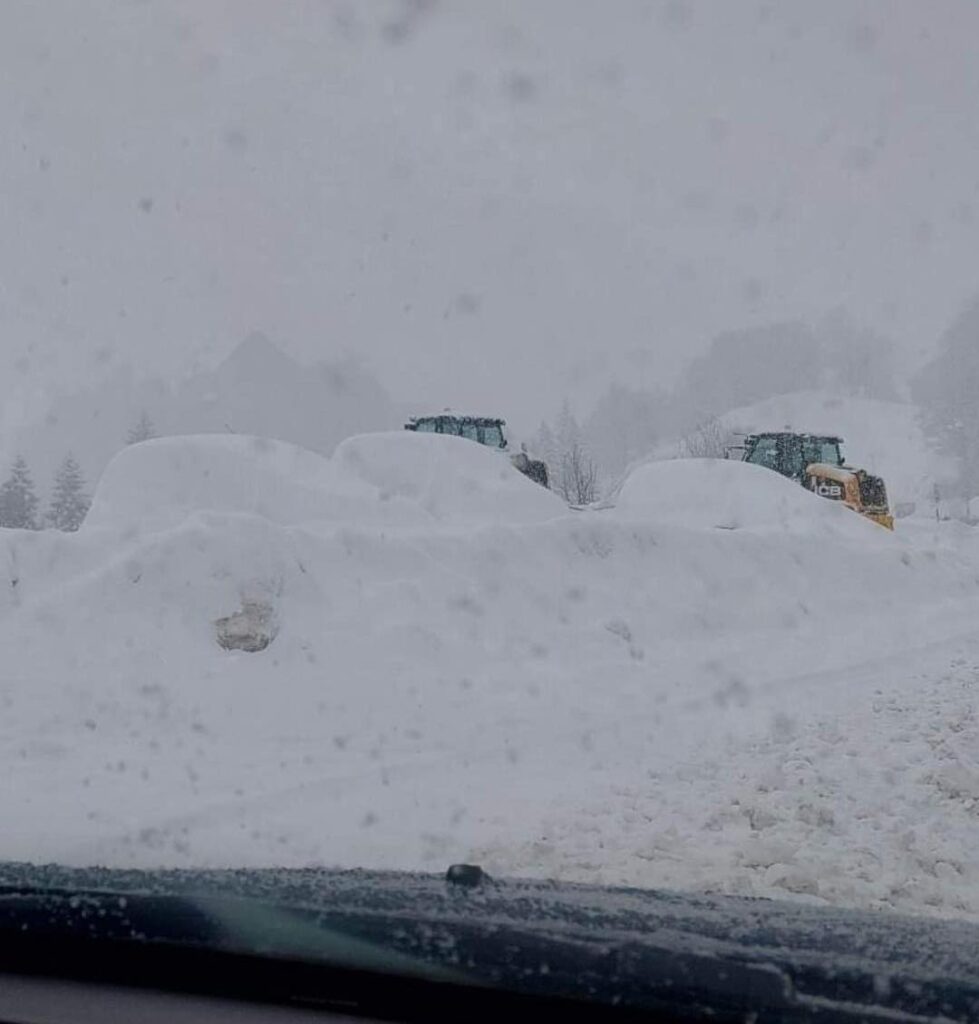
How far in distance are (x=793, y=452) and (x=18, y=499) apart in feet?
136

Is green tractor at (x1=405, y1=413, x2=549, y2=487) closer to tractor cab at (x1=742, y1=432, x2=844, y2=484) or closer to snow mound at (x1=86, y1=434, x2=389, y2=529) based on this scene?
tractor cab at (x1=742, y1=432, x2=844, y2=484)

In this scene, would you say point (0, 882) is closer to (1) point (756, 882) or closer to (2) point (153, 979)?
(2) point (153, 979)

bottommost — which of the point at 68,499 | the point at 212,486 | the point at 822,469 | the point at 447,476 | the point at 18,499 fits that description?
the point at 212,486

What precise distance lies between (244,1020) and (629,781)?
15.2 ft

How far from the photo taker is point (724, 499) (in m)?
19.0

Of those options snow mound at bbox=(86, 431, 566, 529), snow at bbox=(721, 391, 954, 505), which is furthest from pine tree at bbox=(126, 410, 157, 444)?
snow mound at bbox=(86, 431, 566, 529)

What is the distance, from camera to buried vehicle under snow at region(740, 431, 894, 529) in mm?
23219

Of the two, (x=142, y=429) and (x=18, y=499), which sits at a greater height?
(x=142, y=429)

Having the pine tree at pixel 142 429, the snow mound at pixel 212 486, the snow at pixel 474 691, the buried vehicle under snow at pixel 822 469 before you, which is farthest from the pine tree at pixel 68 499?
the snow mound at pixel 212 486

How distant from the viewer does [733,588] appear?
42.8 ft

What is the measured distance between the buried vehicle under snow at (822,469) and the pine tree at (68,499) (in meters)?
38.4

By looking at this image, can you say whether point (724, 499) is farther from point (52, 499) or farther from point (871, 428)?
point (871, 428)

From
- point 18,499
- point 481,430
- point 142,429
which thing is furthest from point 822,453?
point 142,429

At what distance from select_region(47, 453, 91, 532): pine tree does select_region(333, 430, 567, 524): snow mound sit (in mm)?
40657
